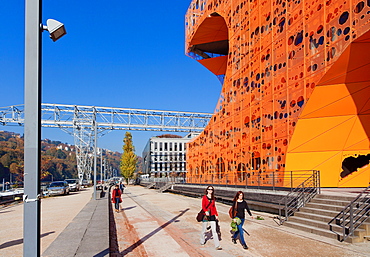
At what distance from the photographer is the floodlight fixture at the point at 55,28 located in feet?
16.6

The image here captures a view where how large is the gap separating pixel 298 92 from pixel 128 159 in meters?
75.1

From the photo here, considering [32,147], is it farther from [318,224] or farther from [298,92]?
→ [298,92]

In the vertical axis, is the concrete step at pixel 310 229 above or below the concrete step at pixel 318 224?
below

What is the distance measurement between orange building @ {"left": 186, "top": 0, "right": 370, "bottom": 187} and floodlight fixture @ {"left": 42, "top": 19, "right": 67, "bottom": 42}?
13.2 meters

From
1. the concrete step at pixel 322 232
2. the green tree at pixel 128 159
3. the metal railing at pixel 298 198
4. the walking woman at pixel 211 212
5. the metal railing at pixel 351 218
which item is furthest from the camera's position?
the green tree at pixel 128 159

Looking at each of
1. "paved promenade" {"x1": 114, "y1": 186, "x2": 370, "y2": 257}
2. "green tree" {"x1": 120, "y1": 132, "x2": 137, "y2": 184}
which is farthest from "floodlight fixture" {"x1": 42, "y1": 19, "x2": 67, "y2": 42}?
"green tree" {"x1": 120, "y1": 132, "x2": 137, "y2": 184}

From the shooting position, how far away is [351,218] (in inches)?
408

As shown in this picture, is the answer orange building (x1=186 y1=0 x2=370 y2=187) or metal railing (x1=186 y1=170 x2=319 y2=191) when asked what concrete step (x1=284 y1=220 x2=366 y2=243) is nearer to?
metal railing (x1=186 y1=170 x2=319 y2=191)

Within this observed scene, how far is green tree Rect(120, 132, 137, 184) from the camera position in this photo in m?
90.3

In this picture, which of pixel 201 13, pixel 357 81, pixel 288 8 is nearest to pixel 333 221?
pixel 357 81

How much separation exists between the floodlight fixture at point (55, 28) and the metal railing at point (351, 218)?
943 cm

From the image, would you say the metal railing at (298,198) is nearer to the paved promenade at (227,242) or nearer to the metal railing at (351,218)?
the paved promenade at (227,242)

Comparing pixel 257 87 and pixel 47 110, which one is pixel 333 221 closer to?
pixel 257 87

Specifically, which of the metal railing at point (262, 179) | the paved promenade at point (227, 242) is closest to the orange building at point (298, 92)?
the metal railing at point (262, 179)
